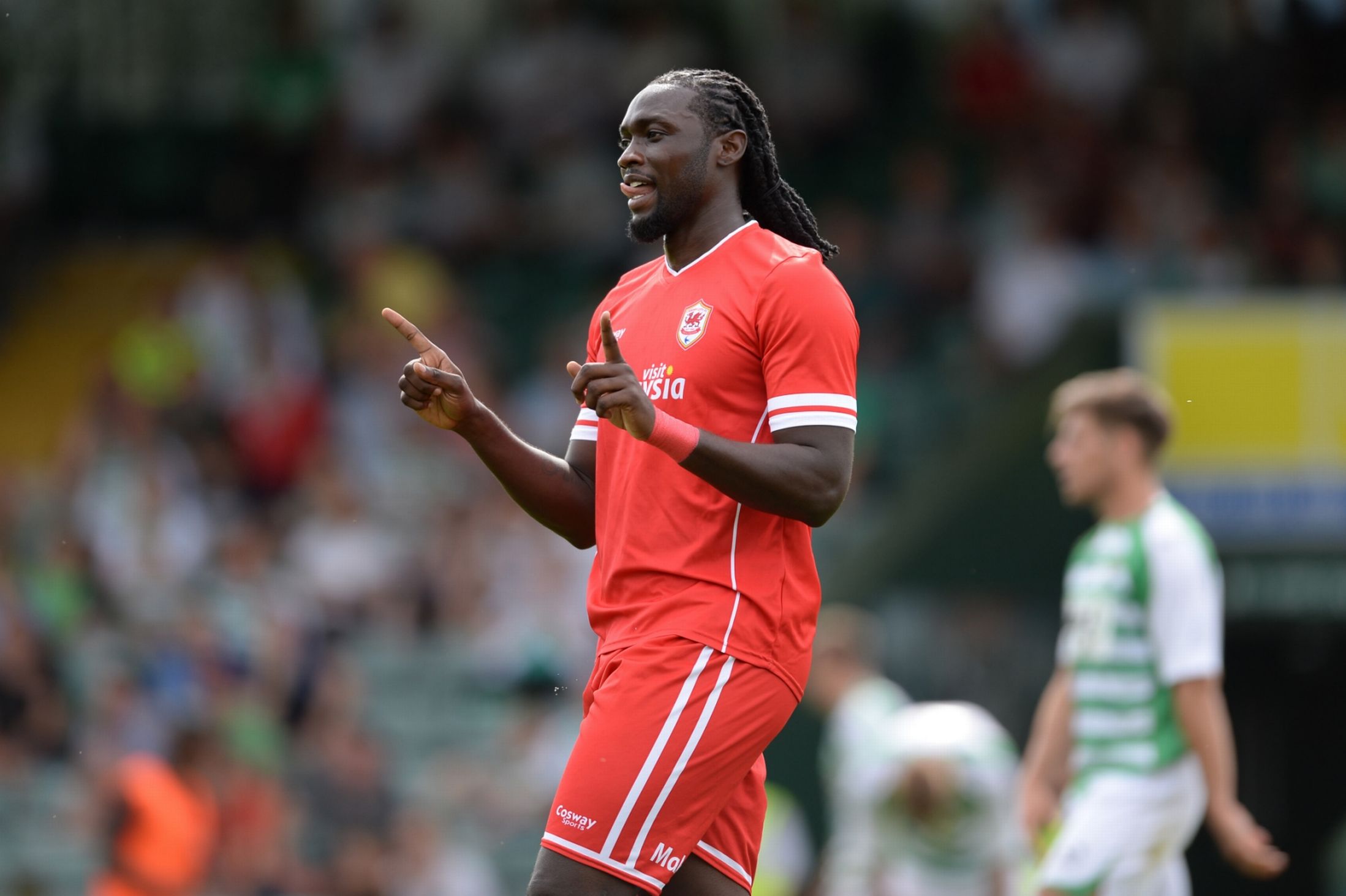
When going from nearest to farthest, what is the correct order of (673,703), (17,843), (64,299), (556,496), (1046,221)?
1. (673,703)
2. (556,496)
3. (17,843)
4. (1046,221)
5. (64,299)

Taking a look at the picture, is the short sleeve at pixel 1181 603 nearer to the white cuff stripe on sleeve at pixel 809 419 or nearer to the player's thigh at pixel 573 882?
the white cuff stripe on sleeve at pixel 809 419

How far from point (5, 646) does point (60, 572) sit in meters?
0.92

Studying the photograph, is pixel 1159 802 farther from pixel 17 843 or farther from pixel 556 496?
pixel 17 843

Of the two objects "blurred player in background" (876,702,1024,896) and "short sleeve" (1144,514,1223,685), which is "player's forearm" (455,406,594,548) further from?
"blurred player in background" (876,702,1024,896)

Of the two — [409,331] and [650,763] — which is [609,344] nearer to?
[409,331]

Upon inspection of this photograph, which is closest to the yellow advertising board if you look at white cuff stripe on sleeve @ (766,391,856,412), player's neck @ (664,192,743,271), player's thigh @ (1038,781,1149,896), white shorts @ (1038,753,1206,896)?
white shorts @ (1038,753,1206,896)

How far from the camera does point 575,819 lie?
13.3 ft

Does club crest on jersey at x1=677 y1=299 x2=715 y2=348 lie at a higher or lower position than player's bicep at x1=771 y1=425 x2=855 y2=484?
higher

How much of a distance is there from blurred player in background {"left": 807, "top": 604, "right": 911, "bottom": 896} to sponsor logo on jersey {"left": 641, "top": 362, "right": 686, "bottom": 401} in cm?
402

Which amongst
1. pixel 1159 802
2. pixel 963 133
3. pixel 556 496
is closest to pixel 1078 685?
pixel 1159 802

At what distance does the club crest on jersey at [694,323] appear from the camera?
4.28 m

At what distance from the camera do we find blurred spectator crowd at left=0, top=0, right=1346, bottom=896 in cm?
1216

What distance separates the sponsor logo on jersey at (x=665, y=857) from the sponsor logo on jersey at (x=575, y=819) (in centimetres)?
14

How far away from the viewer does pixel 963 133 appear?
15695mm
